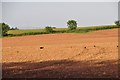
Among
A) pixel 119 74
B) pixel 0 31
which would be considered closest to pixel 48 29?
pixel 0 31

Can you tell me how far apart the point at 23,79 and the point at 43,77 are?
0.88 m

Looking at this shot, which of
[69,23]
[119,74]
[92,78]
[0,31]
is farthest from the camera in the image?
[69,23]

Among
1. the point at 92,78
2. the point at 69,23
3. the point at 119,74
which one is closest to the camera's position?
the point at 92,78

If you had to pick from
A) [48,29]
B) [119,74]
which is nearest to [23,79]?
[119,74]

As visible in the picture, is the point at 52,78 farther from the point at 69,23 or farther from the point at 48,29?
the point at 69,23

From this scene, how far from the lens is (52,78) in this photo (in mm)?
11164

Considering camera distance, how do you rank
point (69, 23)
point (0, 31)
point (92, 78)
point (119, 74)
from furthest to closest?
1. point (69, 23)
2. point (0, 31)
3. point (119, 74)
4. point (92, 78)

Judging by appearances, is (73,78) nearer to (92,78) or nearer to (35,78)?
(92,78)

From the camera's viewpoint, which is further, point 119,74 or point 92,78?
point 119,74

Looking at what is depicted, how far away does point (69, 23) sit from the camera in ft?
366

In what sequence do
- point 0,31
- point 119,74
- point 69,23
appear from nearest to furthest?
point 119,74, point 0,31, point 69,23

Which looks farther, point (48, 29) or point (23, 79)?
point (48, 29)

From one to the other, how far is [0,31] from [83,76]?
80.8 m

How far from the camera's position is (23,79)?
36.5 feet
